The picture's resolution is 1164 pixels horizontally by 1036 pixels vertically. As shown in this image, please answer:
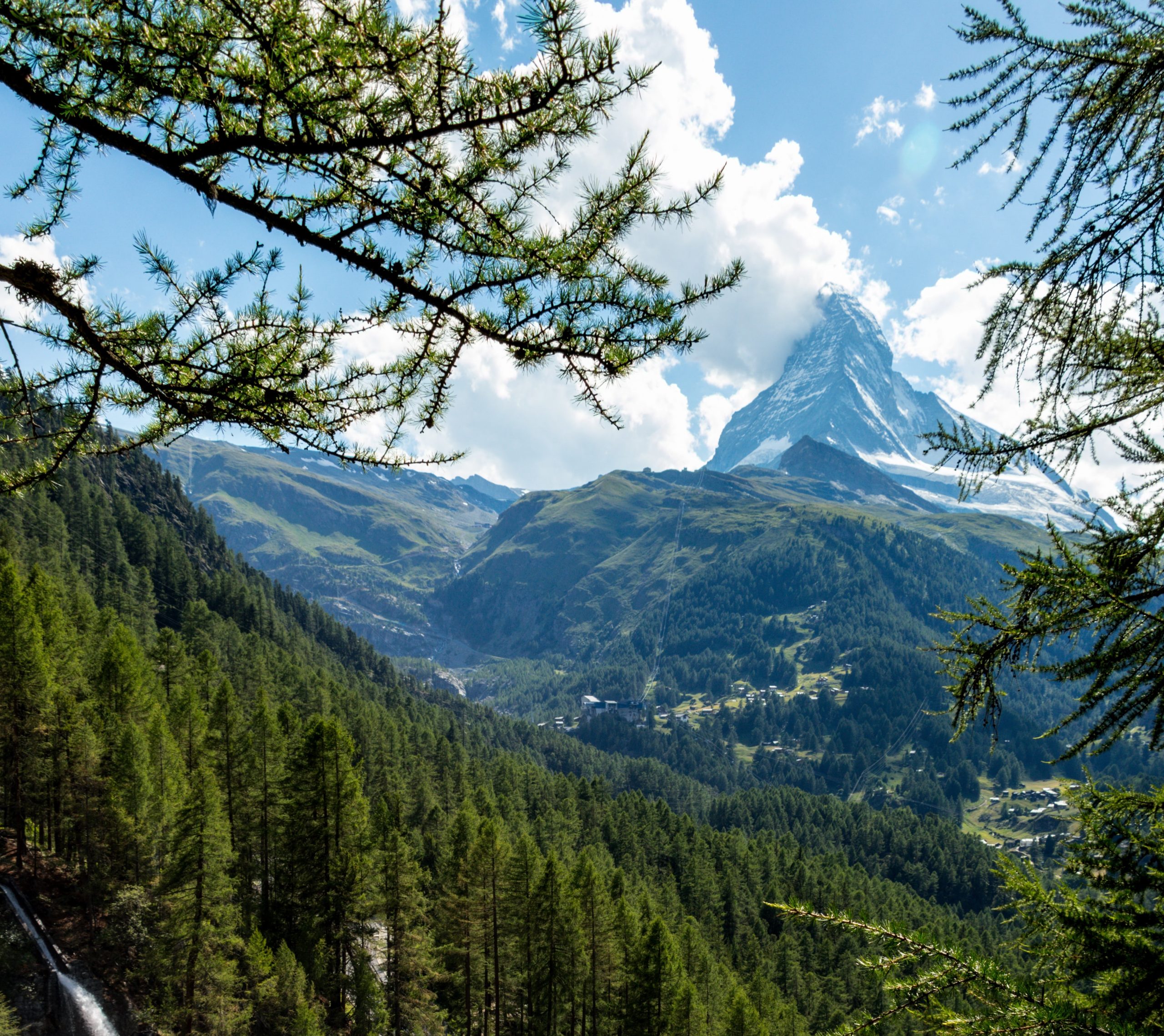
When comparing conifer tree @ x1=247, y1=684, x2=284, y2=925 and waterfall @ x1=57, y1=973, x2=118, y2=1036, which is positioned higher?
conifer tree @ x1=247, y1=684, x2=284, y2=925

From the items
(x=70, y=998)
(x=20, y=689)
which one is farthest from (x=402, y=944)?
(x=20, y=689)

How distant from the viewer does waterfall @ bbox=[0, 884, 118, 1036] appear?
926 inches

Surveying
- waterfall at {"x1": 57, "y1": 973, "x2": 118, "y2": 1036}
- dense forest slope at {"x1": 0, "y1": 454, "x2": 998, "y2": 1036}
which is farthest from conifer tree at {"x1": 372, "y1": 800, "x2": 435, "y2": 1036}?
waterfall at {"x1": 57, "y1": 973, "x2": 118, "y2": 1036}

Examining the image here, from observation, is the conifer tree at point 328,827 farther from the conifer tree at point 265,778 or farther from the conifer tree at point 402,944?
the conifer tree at point 265,778

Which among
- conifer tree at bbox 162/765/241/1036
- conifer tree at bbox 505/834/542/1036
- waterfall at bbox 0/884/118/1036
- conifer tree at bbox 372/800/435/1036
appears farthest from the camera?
conifer tree at bbox 505/834/542/1036

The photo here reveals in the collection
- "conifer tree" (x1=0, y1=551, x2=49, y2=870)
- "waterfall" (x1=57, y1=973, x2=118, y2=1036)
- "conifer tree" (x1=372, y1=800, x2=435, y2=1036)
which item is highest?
"conifer tree" (x1=0, y1=551, x2=49, y2=870)

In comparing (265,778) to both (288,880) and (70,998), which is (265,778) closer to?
(288,880)

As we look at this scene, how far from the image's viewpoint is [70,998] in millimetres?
24125

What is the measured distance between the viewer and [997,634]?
537cm

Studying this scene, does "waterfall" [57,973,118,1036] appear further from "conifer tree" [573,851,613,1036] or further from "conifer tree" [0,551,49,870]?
"conifer tree" [573,851,613,1036]

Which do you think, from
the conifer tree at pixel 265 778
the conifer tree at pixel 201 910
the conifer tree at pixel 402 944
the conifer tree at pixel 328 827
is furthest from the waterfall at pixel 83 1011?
the conifer tree at pixel 402 944

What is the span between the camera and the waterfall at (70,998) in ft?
77.2

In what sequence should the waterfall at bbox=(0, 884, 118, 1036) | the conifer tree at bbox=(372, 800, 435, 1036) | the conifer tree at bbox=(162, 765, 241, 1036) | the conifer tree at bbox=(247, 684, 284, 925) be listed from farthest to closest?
1. the conifer tree at bbox=(247, 684, 284, 925)
2. the conifer tree at bbox=(372, 800, 435, 1036)
3. the waterfall at bbox=(0, 884, 118, 1036)
4. the conifer tree at bbox=(162, 765, 241, 1036)

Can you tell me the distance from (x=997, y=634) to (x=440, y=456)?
5.00 meters
